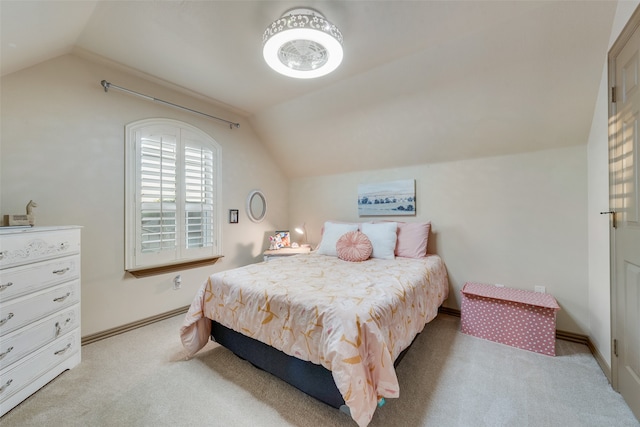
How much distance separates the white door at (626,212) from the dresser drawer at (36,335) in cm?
356

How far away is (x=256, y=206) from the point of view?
3734 mm

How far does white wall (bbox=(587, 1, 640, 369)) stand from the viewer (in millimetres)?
1799

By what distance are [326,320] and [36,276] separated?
1912mm

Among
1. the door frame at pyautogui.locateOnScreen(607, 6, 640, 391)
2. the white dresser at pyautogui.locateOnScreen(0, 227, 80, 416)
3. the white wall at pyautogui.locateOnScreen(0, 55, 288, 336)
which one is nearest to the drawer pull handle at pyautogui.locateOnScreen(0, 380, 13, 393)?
the white dresser at pyautogui.locateOnScreen(0, 227, 80, 416)

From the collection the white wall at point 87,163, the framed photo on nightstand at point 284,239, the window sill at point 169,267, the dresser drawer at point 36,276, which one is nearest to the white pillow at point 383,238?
the framed photo on nightstand at point 284,239

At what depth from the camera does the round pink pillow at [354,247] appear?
2678mm

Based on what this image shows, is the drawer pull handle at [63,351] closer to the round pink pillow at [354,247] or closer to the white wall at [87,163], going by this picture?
the white wall at [87,163]

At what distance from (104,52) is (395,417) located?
11.5ft

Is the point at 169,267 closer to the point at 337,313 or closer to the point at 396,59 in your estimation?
the point at 337,313

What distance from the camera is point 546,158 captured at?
94.7 inches

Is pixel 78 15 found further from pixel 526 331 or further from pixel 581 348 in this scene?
pixel 581 348

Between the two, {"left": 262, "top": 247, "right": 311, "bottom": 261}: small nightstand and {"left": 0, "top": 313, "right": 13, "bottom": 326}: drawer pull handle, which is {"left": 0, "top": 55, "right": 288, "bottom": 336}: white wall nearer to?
{"left": 0, "top": 313, "right": 13, "bottom": 326}: drawer pull handle

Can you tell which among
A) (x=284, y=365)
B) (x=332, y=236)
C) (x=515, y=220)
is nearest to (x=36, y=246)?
(x=284, y=365)

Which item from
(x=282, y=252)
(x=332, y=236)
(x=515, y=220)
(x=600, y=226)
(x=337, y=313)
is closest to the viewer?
(x=337, y=313)
